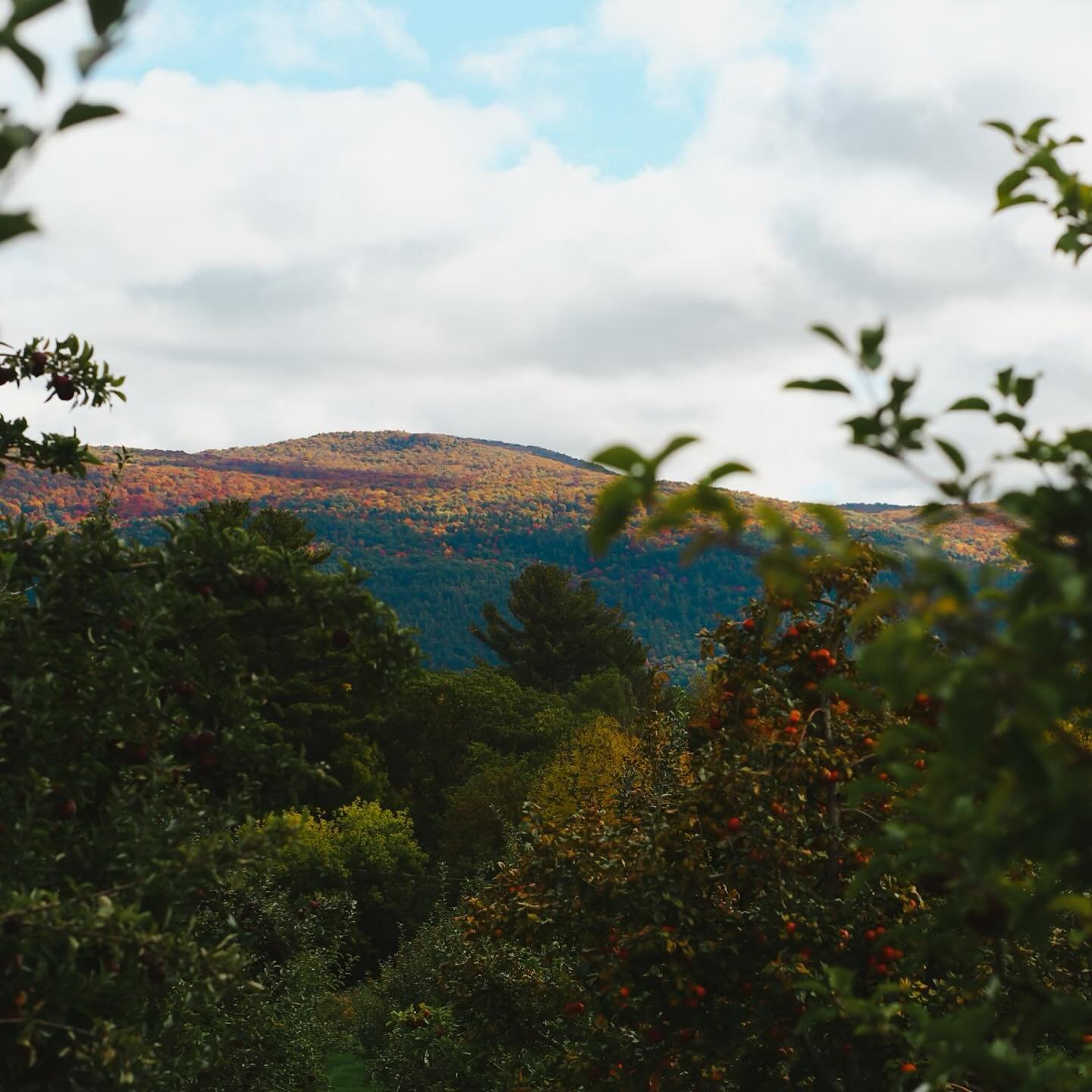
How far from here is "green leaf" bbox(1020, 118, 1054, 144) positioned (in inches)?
106

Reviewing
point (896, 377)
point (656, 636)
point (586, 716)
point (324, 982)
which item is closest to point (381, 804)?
point (586, 716)

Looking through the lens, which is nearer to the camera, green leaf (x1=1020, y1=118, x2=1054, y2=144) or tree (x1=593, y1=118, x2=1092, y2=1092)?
tree (x1=593, y1=118, x2=1092, y2=1092)

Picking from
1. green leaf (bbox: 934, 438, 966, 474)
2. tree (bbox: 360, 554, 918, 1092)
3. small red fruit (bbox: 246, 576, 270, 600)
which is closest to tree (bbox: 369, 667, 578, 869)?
tree (bbox: 360, 554, 918, 1092)

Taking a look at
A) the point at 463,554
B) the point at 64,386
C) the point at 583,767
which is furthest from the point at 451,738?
the point at 463,554

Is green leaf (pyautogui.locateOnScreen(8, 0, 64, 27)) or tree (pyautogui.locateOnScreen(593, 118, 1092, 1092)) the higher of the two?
green leaf (pyautogui.locateOnScreen(8, 0, 64, 27))

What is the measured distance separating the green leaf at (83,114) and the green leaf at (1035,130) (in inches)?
81.7

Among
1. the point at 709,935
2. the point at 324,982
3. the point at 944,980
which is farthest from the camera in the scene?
the point at 324,982

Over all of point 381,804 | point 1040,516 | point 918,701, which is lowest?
point 381,804

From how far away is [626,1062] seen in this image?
6.79 metres

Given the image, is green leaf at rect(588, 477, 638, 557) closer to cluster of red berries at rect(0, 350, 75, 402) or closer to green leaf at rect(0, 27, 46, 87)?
green leaf at rect(0, 27, 46, 87)

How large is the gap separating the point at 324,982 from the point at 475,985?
7034 millimetres

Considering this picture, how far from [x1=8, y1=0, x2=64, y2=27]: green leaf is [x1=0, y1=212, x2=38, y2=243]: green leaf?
31cm

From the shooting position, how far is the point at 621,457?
5.77ft

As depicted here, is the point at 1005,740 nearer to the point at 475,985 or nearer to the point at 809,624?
the point at 809,624
